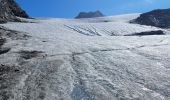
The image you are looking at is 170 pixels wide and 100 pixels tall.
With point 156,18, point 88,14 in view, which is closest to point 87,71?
point 156,18

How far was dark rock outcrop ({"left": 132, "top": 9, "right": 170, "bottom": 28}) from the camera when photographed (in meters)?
24.7

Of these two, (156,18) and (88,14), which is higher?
(156,18)

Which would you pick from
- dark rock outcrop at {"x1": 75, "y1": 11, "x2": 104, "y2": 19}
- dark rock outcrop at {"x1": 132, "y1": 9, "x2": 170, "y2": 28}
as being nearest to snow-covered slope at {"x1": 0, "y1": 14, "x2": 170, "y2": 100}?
dark rock outcrop at {"x1": 132, "y1": 9, "x2": 170, "y2": 28}

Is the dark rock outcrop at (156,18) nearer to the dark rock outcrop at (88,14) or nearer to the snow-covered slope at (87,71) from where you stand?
the snow-covered slope at (87,71)

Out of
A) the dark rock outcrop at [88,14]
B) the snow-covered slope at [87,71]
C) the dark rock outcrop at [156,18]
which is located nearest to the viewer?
the snow-covered slope at [87,71]

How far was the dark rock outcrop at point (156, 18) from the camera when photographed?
973 inches

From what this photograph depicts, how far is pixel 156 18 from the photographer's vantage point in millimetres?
26156

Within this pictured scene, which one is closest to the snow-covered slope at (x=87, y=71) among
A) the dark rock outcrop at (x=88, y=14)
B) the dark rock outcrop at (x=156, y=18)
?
the dark rock outcrop at (x=156, y=18)

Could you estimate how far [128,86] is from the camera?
4.98 metres

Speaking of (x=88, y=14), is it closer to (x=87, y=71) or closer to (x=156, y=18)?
(x=156, y=18)

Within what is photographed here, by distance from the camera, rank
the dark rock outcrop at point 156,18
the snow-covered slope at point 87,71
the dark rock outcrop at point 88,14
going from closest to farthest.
A: the snow-covered slope at point 87,71, the dark rock outcrop at point 156,18, the dark rock outcrop at point 88,14

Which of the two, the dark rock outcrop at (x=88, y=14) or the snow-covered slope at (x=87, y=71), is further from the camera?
the dark rock outcrop at (x=88, y=14)

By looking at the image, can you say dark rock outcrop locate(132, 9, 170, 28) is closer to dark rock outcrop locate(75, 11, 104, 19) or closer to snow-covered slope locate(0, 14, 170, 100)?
snow-covered slope locate(0, 14, 170, 100)

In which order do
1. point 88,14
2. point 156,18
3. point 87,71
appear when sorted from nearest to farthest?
point 87,71, point 156,18, point 88,14
